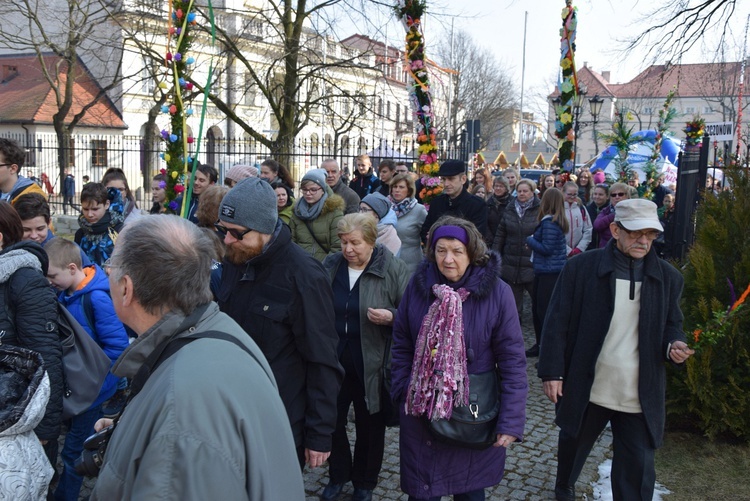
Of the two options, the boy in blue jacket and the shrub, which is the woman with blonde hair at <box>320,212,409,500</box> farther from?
the shrub

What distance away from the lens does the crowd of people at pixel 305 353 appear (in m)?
1.77

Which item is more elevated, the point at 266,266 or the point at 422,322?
the point at 266,266

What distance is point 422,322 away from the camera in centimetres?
366

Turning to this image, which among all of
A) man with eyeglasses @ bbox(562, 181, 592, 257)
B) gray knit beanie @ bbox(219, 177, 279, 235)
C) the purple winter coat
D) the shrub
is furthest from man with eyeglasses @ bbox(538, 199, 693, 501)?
man with eyeglasses @ bbox(562, 181, 592, 257)

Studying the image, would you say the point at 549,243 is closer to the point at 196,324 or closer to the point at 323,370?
the point at 323,370

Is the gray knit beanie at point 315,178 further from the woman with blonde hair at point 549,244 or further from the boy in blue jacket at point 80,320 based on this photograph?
the woman with blonde hair at point 549,244

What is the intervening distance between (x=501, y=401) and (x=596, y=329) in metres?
0.90

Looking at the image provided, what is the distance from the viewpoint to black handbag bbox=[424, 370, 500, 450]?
136 inches

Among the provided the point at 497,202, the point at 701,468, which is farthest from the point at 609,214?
the point at 701,468

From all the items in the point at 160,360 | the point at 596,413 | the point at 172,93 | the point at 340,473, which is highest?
the point at 172,93

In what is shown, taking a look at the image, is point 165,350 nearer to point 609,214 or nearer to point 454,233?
point 454,233

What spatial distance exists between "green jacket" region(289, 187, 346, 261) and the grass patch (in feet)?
10.6

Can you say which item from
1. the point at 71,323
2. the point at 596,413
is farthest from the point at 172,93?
the point at 596,413

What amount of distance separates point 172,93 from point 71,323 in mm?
3771
